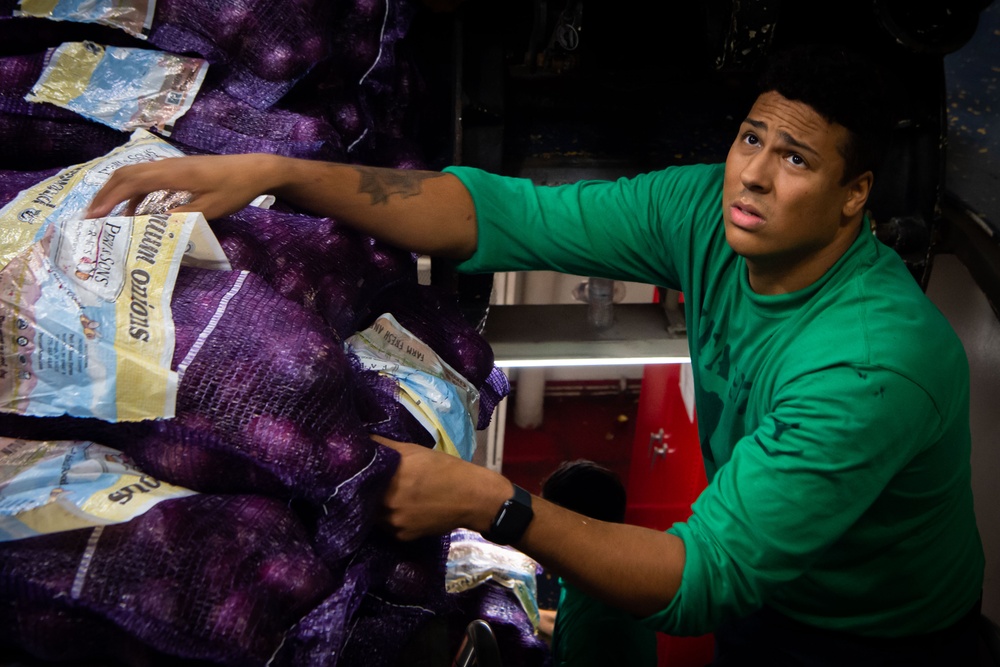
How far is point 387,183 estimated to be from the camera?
1664mm

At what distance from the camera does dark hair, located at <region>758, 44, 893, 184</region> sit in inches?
55.2

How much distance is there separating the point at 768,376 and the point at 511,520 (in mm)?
519

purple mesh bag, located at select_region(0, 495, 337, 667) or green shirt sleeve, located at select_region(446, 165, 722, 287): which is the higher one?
green shirt sleeve, located at select_region(446, 165, 722, 287)

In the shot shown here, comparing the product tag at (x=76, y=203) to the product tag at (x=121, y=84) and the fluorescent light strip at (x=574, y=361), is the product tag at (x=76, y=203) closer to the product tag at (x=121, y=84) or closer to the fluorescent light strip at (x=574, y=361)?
the product tag at (x=121, y=84)

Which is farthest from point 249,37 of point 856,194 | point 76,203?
point 856,194

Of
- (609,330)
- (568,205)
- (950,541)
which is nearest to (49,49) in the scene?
(568,205)

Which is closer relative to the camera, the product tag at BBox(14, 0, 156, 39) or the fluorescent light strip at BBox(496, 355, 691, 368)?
the product tag at BBox(14, 0, 156, 39)

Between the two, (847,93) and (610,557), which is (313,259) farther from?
(847,93)

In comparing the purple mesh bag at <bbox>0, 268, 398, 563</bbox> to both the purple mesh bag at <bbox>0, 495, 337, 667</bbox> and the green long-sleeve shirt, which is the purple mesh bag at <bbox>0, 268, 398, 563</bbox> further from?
the green long-sleeve shirt

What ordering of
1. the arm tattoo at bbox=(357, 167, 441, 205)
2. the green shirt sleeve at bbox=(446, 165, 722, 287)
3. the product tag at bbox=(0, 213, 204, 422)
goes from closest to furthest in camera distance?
the product tag at bbox=(0, 213, 204, 422)
the arm tattoo at bbox=(357, 167, 441, 205)
the green shirt sleeve at bbox=(446, 165, 722, 287)

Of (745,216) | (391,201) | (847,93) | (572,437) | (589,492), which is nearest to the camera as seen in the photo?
(847,93)

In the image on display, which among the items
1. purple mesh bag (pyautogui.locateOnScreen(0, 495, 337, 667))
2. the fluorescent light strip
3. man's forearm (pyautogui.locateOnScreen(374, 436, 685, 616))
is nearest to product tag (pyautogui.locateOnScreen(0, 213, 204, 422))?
purple mesh bag (pyautogui.locateOnScreen(0, 495, 337, 667))

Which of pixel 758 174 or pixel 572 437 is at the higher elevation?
pixel 758 174

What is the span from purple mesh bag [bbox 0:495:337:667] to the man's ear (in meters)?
1.06
